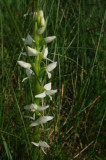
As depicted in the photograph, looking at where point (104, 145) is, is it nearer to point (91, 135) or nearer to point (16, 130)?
point (91, 135)

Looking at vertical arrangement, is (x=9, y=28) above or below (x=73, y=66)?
above

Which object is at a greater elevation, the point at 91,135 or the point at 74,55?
the point at 74,55

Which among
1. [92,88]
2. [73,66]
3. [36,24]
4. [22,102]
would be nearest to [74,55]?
[73,66]

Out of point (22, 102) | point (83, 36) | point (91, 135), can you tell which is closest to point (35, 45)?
point (22, 102)

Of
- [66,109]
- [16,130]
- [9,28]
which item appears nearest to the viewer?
[16,130]

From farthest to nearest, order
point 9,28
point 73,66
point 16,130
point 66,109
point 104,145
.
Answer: point 9,28, point 73,66, point 66,109, point 104,145, point 16,130

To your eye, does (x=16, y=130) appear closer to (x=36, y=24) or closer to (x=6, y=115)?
(x=6, y=115)

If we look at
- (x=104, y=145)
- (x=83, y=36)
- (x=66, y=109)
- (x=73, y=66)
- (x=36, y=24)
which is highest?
(x=36, y=24)

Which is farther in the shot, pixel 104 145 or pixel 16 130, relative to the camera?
pixel 104 145

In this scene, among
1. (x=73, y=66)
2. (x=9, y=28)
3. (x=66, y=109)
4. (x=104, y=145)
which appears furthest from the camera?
(x=9, y=28)
